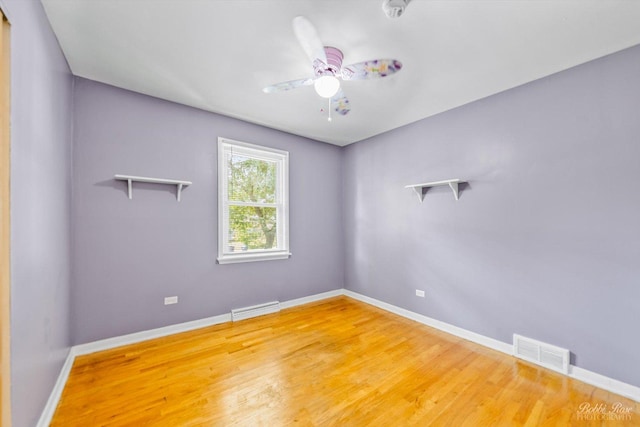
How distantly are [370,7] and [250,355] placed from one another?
307cm

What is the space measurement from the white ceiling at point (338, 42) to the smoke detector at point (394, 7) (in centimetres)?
12

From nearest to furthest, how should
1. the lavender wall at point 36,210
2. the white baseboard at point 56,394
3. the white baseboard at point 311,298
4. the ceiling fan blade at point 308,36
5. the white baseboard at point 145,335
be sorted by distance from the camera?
the lavender wall at point 36,210 < the ceiling fan blade at point 308,36 < the white baseboard at point 56,394 < the white baseboard at point 145,335 < the white baseboard at point 311,298

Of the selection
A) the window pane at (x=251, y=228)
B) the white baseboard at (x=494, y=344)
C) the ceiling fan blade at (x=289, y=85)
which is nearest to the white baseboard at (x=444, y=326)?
the white baseboard at (x=494, y=344)

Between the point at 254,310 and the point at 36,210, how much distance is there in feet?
8.26

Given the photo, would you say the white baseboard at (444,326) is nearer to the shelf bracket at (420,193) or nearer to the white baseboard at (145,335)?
the shelf bracket at (420,193)

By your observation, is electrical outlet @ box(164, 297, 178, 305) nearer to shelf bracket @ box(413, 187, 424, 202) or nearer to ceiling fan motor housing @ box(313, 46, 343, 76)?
ceiling fan motor housing @ box(313, 46, 343, 76)

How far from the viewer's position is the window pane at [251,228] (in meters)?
3.53

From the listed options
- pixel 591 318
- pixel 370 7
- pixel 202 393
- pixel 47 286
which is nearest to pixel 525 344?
pixel 591 318

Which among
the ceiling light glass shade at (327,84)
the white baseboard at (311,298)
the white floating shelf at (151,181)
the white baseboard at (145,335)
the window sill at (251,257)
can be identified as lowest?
the white baseboard at (311,298)

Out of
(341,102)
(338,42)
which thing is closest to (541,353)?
(341,102)

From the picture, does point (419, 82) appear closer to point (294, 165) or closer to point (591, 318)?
point (294, 165)

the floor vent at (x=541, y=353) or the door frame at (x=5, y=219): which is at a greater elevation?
the door frame at (x=5, y=219)

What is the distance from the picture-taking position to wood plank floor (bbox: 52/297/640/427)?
5.74 ft

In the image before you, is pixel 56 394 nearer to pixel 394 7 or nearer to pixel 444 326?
pixel 394 7
